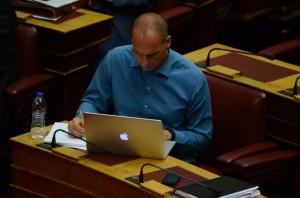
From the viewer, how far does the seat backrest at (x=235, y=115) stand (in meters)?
4.44

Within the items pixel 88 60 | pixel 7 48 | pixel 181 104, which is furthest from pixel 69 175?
pixel 88 60

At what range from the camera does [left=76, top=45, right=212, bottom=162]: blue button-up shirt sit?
164 inches

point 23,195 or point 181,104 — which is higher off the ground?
point 181,104

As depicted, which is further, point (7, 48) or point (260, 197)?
point (7, 48)

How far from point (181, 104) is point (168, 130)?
154 mm

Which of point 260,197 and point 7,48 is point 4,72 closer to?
point 7,48

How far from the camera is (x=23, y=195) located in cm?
412

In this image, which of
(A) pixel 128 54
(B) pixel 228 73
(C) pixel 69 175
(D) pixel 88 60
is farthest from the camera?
(D) pixel 88 60

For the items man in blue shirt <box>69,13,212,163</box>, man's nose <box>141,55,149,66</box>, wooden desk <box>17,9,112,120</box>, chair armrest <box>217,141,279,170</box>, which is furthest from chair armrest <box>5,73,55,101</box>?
chair armrest <box>217,141,279,170</box>

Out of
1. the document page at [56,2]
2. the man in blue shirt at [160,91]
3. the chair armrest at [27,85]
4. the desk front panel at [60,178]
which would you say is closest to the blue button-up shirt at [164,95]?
the man in blue shirt at [160,91]

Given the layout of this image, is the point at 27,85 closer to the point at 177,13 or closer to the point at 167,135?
the point at 167,135

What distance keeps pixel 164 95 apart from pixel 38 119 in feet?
1.97

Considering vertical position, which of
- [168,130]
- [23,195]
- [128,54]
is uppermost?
[128,54]

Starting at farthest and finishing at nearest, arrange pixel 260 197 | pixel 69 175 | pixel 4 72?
pixel 4 72 < pixel 69 175 < pixel 260 197
